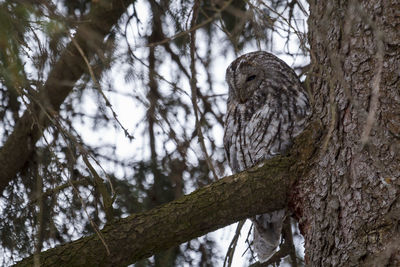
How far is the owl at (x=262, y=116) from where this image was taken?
9.95ft

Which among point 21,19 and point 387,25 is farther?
point 387,25

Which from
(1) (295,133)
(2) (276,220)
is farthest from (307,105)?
(2) (276,220)

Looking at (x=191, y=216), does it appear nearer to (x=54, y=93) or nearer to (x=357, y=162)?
(x=357, y=162)

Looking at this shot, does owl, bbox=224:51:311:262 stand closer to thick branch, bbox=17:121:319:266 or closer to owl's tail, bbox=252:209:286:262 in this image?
owl's tail, bbox=252:209:286:262

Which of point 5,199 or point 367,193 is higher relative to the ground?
point 5,199

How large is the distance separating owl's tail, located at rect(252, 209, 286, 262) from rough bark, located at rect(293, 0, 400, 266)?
2.86ft

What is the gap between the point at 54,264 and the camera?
2217 mm

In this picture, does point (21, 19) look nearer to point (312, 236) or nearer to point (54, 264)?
point (54, 264)

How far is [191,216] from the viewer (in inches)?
89.3

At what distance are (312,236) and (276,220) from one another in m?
0.99

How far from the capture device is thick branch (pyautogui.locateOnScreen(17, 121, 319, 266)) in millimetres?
2236

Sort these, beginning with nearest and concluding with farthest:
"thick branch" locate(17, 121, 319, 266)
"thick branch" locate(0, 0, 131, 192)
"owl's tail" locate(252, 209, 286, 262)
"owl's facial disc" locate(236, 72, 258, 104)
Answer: "thick branch" locate(17, 121, 319, 266) < "thick branch" locate(0, 0, 131, 192) < "owl's tail" locate(252, 209, 286, 262) < "owl's facial disc" locate(236, 72, 258, 104)

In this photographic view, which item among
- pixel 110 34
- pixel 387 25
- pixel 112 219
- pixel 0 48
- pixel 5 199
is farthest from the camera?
→ pixel 110 34

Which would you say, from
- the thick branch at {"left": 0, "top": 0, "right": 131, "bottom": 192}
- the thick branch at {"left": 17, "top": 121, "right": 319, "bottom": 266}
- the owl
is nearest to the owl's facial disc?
the owl
